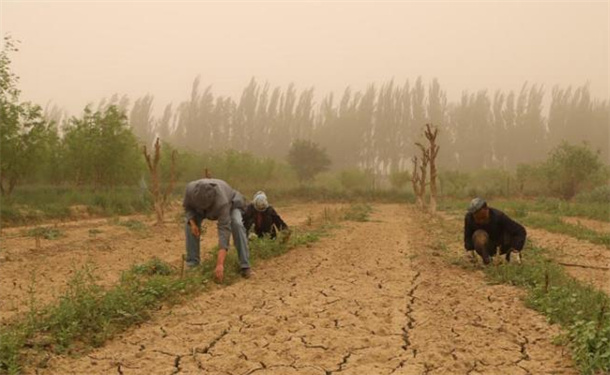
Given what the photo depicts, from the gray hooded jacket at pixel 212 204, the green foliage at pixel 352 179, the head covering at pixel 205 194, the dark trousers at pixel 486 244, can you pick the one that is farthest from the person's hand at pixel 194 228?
the green foliage at pixel 352 179

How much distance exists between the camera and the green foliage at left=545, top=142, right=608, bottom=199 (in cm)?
3309

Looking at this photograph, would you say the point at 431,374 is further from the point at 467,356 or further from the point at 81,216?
the point at 81,216

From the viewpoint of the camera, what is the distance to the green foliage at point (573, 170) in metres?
33.1

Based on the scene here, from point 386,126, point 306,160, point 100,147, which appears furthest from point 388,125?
point 100,147

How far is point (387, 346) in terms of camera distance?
3.95 meters

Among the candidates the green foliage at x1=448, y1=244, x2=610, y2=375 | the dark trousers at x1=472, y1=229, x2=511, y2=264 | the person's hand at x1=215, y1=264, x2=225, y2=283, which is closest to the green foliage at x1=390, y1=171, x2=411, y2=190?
the green foliage at x1=448, y1=244, x2=610, y2=375

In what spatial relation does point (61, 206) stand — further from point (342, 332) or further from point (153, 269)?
point (342, 332)

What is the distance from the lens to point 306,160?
48500 mm

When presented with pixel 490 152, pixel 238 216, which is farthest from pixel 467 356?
pixel 490 152

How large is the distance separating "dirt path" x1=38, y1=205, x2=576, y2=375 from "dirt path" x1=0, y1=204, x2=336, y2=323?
1304mm

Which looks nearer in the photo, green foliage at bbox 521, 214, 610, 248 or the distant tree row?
green foliage at bbox 521, 214, 610, 248

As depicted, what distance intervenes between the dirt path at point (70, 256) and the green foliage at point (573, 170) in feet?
92.9

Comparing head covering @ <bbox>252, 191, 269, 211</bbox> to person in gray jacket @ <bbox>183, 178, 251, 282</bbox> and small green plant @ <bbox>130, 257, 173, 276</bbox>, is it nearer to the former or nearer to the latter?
person in gray jacket @ <bbox>183, 178, 251, 282</bbox>

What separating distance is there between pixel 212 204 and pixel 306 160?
42191 millimetres
